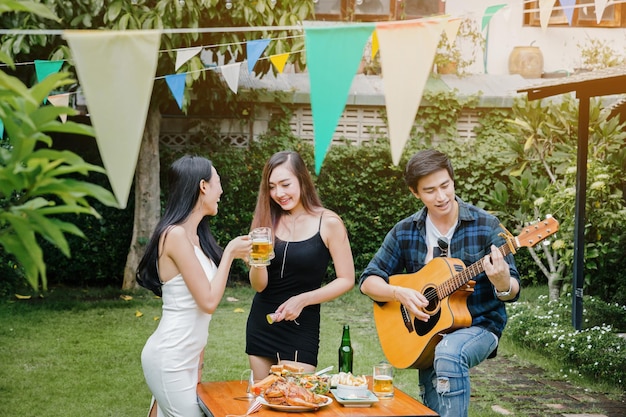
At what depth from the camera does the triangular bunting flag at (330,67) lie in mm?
2541

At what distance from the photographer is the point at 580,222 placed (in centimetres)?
675

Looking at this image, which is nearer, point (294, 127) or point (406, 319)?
point (406, 319)

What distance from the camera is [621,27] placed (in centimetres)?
→ 1162

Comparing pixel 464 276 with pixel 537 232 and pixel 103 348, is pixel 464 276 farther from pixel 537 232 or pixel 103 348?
pixel 103 348

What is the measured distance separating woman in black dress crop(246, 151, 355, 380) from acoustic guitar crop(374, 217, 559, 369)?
1.03ft

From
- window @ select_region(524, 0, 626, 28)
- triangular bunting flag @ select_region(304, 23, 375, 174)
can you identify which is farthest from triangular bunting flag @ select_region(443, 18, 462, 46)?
window @ select_region(524, 0, 626, 28)

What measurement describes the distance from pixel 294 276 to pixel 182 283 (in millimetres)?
595

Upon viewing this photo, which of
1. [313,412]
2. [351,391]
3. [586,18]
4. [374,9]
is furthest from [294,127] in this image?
[313,412]

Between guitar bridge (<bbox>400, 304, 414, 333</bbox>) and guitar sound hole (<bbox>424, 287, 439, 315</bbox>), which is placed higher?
guitar sound hole (<bbox>424, 287, 439, 315</bbox>)

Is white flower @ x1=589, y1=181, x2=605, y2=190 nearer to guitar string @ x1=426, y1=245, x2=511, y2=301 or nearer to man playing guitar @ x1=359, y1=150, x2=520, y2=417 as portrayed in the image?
man playing guitar @ x1=359, y1=150, x2=520, y2=417

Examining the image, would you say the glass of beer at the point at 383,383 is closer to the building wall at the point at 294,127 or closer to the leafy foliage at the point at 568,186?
the leafy foliage at the point at 568,186

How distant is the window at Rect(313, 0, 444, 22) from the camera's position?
11.2 meters

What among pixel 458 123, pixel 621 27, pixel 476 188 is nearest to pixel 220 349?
pixel 476 188

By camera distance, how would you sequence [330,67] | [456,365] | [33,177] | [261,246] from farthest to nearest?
1. [261,246]
2. [456,365]
3. [330,67]
4. [33,177]
